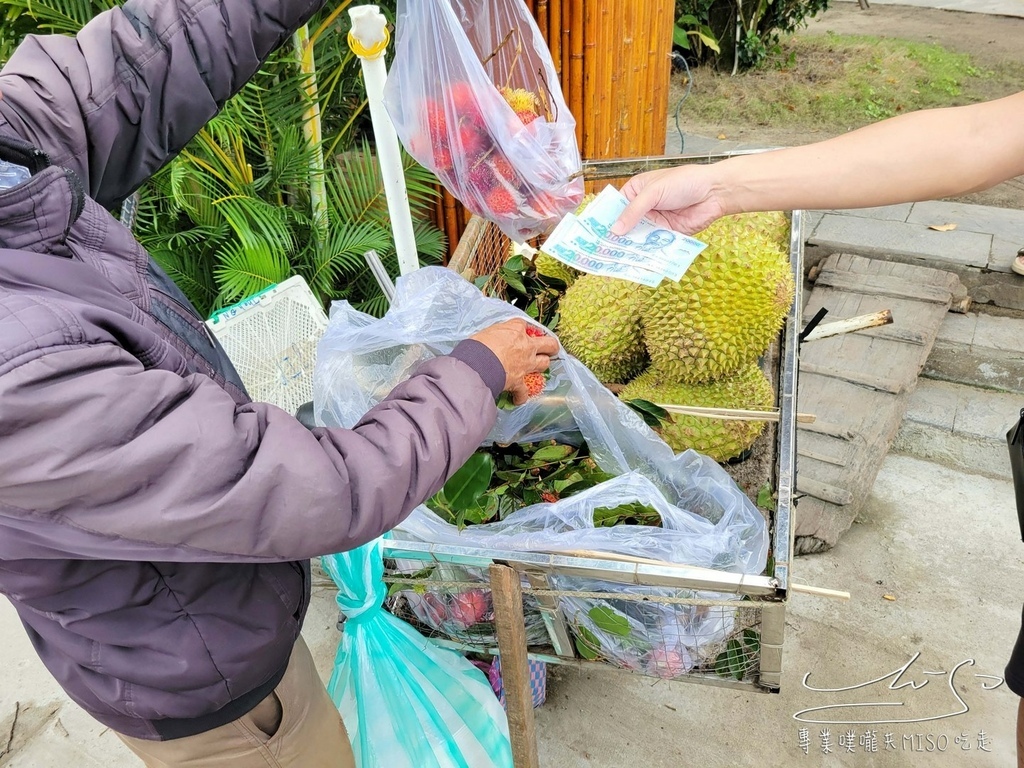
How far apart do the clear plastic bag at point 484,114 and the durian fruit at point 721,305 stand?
30 centimetres

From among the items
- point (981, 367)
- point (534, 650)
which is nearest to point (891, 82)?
point (981, 367)

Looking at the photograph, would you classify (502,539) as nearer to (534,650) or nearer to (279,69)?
(534,650)

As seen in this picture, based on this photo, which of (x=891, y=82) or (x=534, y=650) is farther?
(x=891, y=82)

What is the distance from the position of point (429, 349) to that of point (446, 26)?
588 mm

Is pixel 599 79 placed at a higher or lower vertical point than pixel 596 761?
higher

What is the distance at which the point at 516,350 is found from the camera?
3.18 feet

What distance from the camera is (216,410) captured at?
0.69 meters

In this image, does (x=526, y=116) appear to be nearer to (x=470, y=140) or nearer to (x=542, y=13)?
(x=470, y=140)

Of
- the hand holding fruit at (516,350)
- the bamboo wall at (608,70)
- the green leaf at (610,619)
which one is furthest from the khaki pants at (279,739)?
the bamboo wall at (608,70)

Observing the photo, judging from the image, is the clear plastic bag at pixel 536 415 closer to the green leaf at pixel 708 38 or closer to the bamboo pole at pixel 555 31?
the bamboo pole at pixel 555 31

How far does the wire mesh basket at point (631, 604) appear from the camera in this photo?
3.14ft

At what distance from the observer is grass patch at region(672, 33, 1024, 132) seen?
4.43 m

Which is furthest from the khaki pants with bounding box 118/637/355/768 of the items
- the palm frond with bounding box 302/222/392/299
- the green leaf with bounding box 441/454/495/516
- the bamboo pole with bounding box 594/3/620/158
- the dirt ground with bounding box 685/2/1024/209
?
the dirt ground with bounding box 685/2/1024/209

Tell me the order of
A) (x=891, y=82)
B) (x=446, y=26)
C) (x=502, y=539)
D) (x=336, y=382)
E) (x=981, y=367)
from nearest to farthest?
1. (x=502, y=539)
2. (x=336, y=382)
3. (x=446, y=26)
4. (x=981, y=367)
5. (x=891, y=82)
